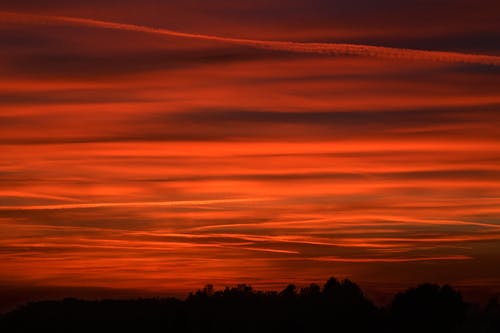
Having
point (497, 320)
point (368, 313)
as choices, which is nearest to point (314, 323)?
point (368, 313)

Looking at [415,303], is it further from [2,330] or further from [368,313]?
[2,330]

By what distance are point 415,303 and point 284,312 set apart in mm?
10569

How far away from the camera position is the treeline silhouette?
143000mm

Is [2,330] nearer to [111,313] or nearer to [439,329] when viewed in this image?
[111,313]

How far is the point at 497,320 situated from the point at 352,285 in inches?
544

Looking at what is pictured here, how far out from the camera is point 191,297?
15862 cm

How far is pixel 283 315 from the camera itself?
14750cm

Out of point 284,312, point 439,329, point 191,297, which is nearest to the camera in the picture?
point 439,329

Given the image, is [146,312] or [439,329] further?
[146,312]

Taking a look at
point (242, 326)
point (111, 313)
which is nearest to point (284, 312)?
point (242, 326)

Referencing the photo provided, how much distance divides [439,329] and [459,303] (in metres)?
4.75

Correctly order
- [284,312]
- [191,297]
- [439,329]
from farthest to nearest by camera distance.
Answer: [191,297]
[284,312]
[439,329]

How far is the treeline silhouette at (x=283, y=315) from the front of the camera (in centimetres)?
14300

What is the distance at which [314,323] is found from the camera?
14338 centimetres
